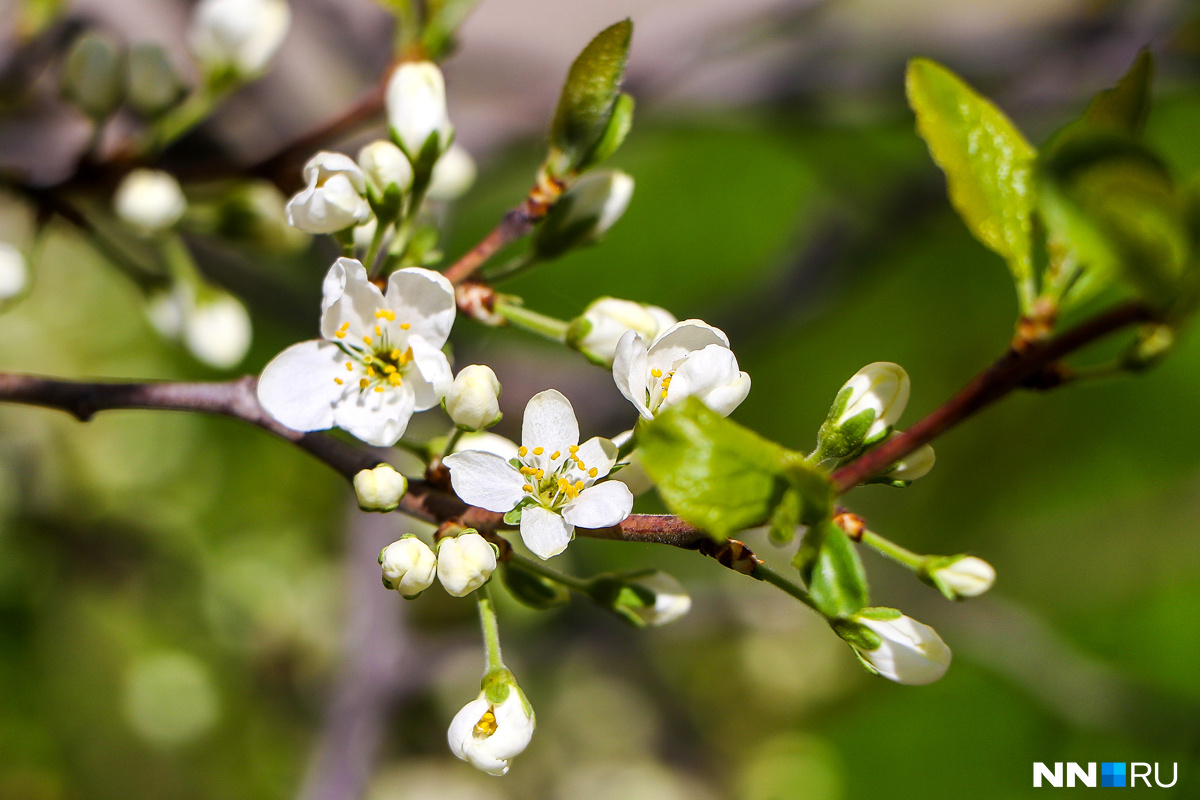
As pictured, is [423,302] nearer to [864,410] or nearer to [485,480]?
[485,480]

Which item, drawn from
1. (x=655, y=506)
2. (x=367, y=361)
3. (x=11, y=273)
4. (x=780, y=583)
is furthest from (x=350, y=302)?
(x=655, y=506)

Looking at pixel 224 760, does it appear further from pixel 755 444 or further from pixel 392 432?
pixel 755 444

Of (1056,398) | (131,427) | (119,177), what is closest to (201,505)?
(131,427)

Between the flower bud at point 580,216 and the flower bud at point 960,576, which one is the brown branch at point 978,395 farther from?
the flower bud at point 580,216

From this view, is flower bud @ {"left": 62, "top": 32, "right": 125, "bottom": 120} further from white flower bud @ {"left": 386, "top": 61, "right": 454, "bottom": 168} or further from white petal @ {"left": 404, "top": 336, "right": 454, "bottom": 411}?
white petal @ {"left": 404, "top": 336, "right": 454, "bottom": 411}

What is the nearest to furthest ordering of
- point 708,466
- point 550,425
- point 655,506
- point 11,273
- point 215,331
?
1. point 708,466
2. point 550,425
3. point 11,273
4. point 215,331
5. point 655,506
